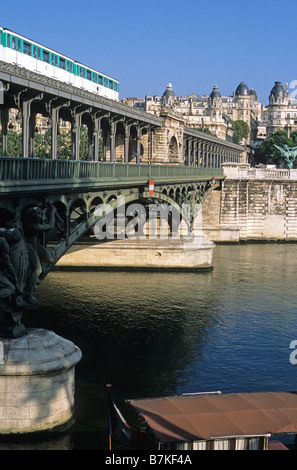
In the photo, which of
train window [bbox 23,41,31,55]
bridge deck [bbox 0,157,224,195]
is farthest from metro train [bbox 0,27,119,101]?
bridge deck [bbox 0,157,224,195]

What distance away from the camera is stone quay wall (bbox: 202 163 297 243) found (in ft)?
262

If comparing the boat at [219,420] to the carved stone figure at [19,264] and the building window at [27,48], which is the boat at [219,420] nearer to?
the carved stone figure at [19,264]

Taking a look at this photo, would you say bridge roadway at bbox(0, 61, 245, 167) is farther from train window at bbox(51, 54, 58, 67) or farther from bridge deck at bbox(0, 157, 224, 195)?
train window at bbox(51, 54, 58, 67)

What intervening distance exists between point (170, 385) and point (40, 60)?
930 inches

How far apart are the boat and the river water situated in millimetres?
3482

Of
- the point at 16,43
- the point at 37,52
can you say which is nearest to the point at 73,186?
the point at 16,43

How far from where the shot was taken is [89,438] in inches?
910

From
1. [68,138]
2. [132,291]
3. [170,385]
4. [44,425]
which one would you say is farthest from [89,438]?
[68,138]

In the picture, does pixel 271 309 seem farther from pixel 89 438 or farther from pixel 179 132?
pixel 179 132

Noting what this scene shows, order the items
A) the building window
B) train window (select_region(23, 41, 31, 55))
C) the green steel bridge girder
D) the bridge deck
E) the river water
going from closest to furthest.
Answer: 1. the bridge deck
2. the green steel bridge girder
3. the river water
4. train window (select_region(23, 41, 31, 55))
5. the building window

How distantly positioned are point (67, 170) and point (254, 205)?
54.0 m

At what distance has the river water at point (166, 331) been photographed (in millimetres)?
28016

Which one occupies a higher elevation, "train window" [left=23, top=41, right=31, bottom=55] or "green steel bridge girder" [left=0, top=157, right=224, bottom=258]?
"train window" [left=23, top=41, right=31, bottom=55]

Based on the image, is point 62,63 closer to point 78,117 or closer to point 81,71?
point 81,71
